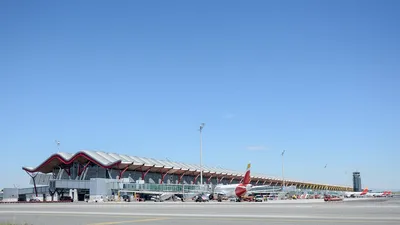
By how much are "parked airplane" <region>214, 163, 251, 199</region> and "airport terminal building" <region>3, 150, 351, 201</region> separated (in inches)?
541

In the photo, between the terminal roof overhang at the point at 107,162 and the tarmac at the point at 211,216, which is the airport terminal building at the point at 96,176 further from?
the tarmac at the point at 211,216

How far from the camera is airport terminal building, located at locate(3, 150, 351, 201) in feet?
351

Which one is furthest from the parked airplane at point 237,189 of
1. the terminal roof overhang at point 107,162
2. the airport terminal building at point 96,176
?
the terminal roof overhang at point 107,162

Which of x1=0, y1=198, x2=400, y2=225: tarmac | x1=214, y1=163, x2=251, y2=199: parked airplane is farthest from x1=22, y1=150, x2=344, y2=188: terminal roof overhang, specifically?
x1=0, y1=198, x2=400, y2=225: tarmac

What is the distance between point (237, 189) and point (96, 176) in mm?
51024

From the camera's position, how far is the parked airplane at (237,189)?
8719 centimetres

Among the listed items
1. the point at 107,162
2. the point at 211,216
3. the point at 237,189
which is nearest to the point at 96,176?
the point at 107,162

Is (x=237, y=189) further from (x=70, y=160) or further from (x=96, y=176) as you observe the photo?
(x=70, y=160)

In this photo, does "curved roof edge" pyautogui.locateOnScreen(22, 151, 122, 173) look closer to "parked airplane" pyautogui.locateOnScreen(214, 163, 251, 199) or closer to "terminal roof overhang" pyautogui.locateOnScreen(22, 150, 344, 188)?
"terminal roof overhang" pyautogui.locateOnScreen(22, 150, 344, 188)

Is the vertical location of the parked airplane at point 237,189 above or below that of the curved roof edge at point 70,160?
below

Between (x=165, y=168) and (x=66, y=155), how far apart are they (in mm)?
31049

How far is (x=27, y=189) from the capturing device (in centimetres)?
12481

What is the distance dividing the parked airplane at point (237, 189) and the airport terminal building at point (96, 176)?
45.1ft

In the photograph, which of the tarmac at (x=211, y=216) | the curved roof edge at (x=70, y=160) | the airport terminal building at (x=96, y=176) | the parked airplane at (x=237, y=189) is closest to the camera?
the tarmac at (x=211, y=216)
